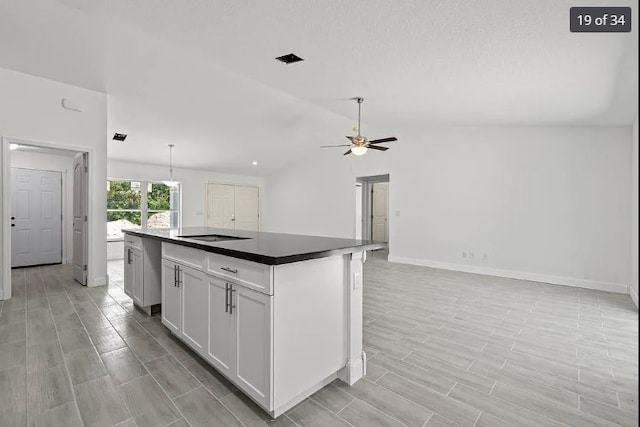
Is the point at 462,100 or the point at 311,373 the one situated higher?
the point at 462,100

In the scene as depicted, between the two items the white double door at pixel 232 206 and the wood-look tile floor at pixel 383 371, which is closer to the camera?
the wood-look tile floor at pixel 383 371

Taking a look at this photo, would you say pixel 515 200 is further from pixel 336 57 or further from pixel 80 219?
pixel 80 219

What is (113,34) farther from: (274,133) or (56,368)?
(274,133)

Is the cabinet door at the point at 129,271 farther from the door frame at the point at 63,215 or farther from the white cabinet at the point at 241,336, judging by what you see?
the door frame at the point at 63,215

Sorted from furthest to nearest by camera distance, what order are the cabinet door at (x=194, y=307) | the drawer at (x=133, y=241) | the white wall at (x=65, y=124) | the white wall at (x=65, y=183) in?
1. the white wall at (x=65, y=183)
2. the white wall at (x=65, y=124)
3. the drawer at (x=133, y=241)
4. the cabinet door at (x=194, y=307)

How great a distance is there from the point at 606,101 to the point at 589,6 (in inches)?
82.4

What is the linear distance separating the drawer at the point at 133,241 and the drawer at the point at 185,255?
2.53 ft

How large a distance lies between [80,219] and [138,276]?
2.22m

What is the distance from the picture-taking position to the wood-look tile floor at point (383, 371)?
1.66 meters

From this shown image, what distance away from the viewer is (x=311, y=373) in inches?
69.7

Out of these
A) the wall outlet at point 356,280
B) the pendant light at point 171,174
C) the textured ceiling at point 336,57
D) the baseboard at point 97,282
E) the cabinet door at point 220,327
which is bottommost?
the baseboard at point 97,282

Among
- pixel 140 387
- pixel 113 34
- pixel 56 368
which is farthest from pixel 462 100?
pixel 56 368

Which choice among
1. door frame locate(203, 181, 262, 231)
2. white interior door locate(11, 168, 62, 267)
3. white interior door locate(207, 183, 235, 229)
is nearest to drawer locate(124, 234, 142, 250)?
white interior door locate(11, 168, 62, 267)

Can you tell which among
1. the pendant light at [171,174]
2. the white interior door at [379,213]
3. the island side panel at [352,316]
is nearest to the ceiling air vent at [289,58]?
the island side panel at [352,316]
